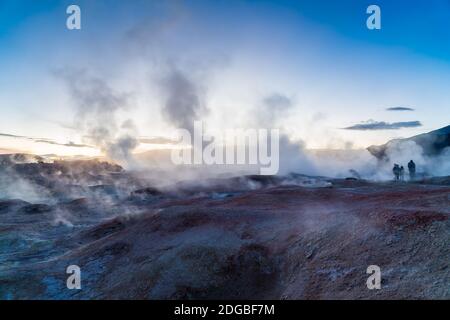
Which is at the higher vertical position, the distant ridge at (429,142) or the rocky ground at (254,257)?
the distant ridge at (429,142)

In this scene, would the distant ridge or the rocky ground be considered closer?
the rocky ground

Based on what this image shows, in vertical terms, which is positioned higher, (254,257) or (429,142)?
(429,142)

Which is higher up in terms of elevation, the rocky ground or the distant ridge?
the distant ridge

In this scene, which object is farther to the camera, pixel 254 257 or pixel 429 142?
pixel 429 142

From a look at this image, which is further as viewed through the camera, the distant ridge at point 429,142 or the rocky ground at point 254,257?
the distant ridge at point 429,142
